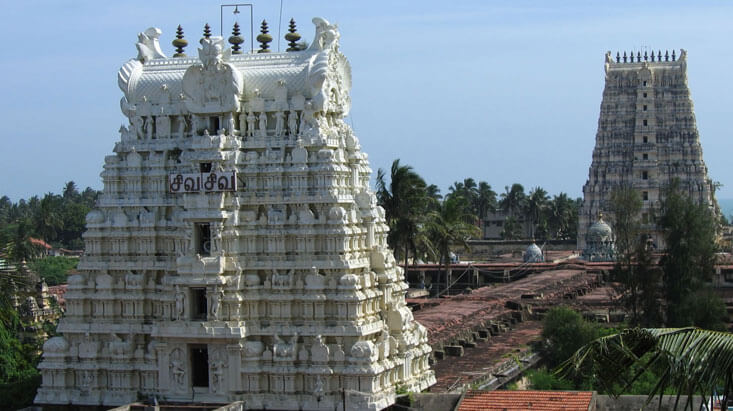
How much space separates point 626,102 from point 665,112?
3.78 m

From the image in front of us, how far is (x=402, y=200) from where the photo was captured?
74.4 m

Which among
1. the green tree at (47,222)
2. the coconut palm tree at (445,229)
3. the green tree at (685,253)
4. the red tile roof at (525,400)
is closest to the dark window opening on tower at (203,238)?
the red tile roof at (525,400)

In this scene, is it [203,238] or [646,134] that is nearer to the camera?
[203,238]

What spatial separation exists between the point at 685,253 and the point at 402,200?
2076 centimetres

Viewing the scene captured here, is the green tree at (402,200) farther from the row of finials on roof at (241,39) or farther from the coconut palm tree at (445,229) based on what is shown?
the row of finials on roof at (241,39)

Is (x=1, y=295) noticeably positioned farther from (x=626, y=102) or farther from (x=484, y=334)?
Answer: (x=626, y=102)

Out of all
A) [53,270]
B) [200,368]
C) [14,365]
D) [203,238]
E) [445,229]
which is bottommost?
[14,365]

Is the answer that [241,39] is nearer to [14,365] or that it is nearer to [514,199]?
[14,365]

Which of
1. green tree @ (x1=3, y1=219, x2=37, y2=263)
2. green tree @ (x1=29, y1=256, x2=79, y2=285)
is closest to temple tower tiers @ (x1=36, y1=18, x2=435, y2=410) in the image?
green tree @ (x1=3, y1=219, x2=37, y2=263)

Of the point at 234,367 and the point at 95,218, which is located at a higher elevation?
the point at 95,218

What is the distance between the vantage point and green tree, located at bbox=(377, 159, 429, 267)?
7356 cm

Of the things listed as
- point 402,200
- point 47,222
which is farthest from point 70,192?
point 402,200

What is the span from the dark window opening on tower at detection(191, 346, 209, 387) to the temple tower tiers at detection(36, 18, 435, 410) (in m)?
0.04

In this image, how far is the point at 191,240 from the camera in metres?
39.3
